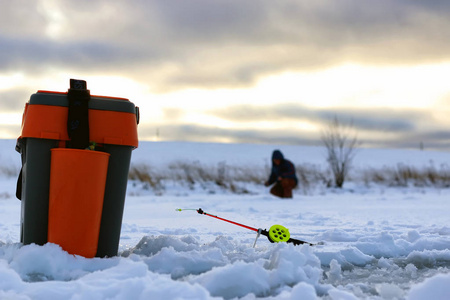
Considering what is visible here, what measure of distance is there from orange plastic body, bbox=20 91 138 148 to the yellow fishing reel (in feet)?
3.78

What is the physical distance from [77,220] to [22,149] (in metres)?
0.73

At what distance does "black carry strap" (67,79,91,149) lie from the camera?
2814mm

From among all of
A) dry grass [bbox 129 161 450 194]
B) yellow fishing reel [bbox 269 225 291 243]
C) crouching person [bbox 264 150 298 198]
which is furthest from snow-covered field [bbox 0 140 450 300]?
dry grass [bbox 129 161 450 194]

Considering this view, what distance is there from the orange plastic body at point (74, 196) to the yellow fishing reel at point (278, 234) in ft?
4.05

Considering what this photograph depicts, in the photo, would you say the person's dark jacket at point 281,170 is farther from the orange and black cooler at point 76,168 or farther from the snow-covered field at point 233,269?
the orange and black cooler at point 76,168

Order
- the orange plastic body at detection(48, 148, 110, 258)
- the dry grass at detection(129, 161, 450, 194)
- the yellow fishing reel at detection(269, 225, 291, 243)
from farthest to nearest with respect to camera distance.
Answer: the dry grass at detection(129, 161, 450, 194) < the yellow fishing reel at detection(269, 225, 291, 243) < the orange plastic body at detection(48, 148, 110, 258)

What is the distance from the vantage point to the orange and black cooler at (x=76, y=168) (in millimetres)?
2770

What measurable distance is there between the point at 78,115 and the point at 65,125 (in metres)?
0.09

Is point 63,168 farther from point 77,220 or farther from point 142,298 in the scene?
point 142,298

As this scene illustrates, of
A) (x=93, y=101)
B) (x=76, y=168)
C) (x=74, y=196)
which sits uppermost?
(x=93, y=101)

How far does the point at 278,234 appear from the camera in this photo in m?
3.44

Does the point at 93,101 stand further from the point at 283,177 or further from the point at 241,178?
the point at 241,178

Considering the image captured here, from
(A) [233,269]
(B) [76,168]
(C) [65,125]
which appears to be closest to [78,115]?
(C) [65,125]

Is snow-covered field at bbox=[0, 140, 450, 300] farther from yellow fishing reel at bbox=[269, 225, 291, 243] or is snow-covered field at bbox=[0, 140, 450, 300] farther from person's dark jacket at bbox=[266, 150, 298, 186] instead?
person's dark jacket at bbox=[266, 150, 298, 186]
